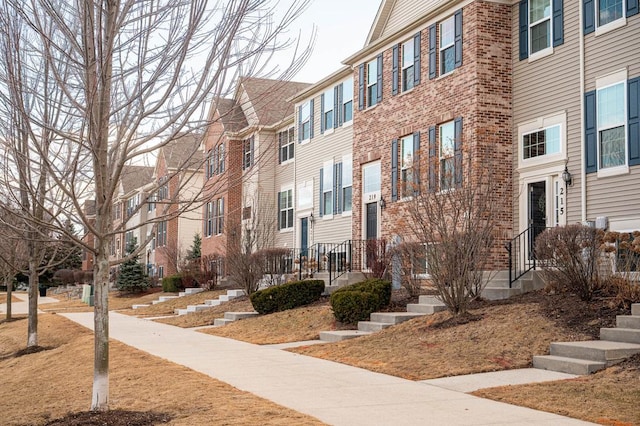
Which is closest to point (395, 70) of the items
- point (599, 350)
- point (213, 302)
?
point (213, 302)

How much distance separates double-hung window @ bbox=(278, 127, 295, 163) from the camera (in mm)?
30920

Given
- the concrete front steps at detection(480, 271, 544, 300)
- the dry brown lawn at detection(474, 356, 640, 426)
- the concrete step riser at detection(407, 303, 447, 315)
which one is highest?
the concrete front steps at detection(480, 271, 544, 300)

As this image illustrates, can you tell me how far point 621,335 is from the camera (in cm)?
1057

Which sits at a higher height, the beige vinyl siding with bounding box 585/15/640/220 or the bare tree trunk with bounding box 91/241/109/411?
the beige vinyl siding with bounding box 585/15/640/220

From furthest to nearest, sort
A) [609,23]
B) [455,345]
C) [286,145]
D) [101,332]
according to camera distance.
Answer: [286,145]
[609,23]
[455,345]
[101,332]

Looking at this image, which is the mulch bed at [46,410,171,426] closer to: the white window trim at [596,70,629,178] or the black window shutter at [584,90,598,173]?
the white window trim at [596,70,629,178]

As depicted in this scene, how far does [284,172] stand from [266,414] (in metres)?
23.8

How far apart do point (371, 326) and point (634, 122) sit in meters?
6.44

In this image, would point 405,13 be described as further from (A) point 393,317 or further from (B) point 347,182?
(A) point 393,317

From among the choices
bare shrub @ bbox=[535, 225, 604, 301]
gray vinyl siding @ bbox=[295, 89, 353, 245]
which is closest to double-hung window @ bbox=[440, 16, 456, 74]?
gray vinyl siding @ bbox=[295, 89, 353, 245]

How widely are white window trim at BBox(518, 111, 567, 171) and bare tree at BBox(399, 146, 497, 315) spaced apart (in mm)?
2299

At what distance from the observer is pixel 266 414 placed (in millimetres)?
8062

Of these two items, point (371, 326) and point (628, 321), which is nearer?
point (628, 321)

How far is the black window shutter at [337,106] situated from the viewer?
25969 mm
